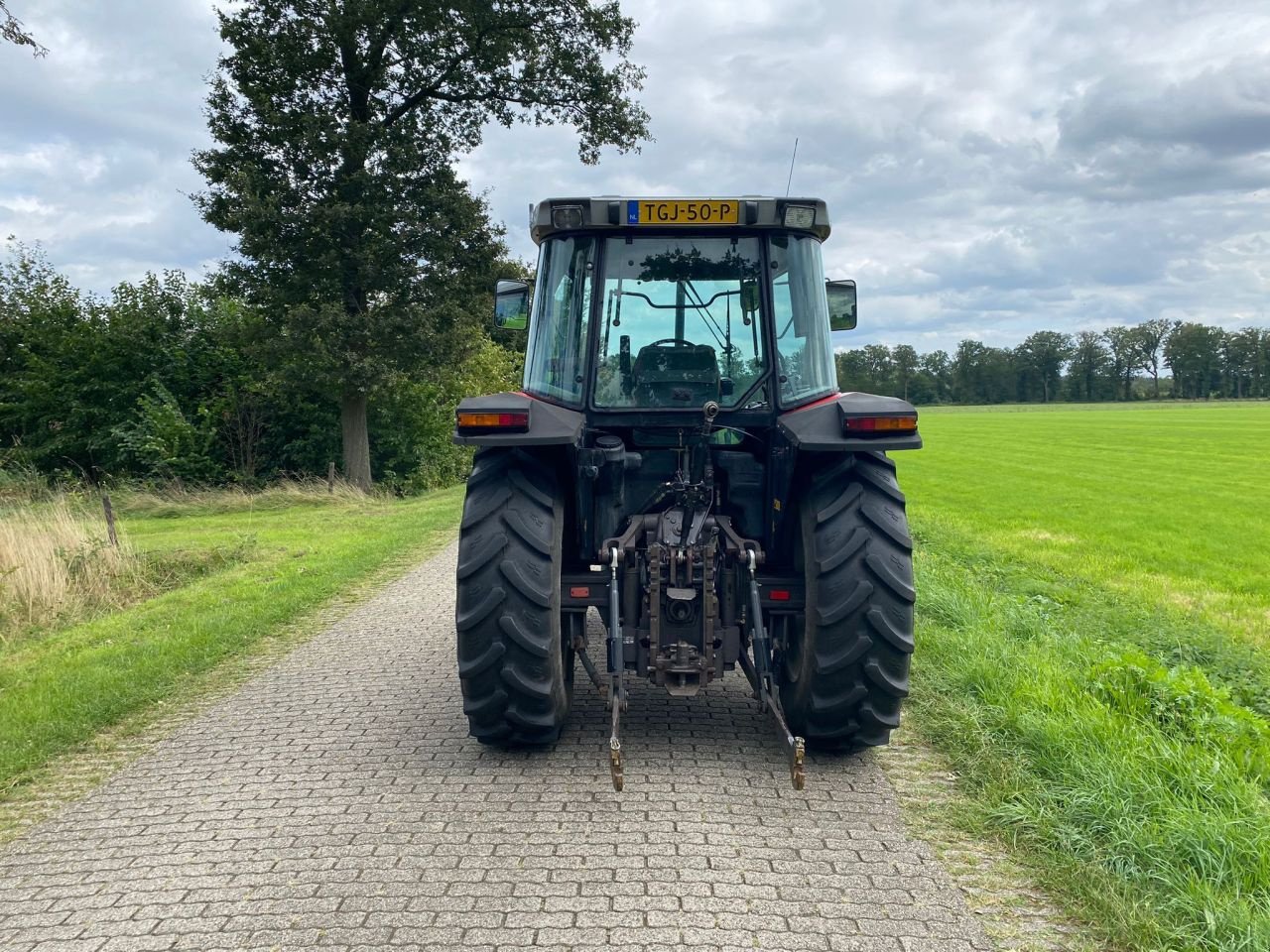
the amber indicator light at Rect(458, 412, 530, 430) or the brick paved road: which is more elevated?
the amber indicator light at Rect(458, 412, 530, 430)

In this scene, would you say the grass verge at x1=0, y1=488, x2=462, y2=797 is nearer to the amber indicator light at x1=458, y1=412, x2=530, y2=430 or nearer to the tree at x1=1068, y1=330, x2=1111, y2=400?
the amber indicator light at x1=458, y1=412, x2=530, y2=430

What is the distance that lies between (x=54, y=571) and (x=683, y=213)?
291 inches

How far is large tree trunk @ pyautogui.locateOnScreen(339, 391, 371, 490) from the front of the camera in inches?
762

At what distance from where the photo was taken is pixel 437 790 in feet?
13.1

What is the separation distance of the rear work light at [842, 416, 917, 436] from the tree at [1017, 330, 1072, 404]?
396 ft

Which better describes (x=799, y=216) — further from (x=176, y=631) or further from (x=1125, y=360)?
(x=1125, y=360)

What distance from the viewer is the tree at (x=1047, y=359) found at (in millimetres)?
114250

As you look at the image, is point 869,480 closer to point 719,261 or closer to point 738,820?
point 719,261

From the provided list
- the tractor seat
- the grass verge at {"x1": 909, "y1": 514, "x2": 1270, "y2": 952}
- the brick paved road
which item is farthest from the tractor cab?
the grass verge at {"x1": 909, "y1": 514, "x2": 1270, "y2": 952}

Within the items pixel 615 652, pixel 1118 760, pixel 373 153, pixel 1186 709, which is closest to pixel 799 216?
pixel 615 652

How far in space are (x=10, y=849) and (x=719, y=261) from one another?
381 centimetres

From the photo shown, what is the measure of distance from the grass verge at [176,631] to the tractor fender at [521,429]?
257cm

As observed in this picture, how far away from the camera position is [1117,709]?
4.74 m

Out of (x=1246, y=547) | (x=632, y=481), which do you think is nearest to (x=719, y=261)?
(x=632, y=481)
